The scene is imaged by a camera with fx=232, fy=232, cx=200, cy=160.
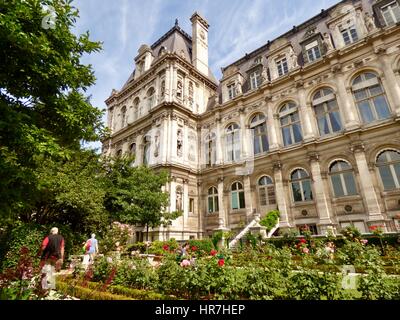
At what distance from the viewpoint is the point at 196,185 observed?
82.2 feet

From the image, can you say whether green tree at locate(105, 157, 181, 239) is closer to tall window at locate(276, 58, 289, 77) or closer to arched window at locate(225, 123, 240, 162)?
arched window at locate(225, 123, 240, 162)

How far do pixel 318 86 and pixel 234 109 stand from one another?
26.9 feet

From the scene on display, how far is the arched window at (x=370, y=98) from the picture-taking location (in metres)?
16.3

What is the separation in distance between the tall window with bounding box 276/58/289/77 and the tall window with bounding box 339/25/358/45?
4914mm

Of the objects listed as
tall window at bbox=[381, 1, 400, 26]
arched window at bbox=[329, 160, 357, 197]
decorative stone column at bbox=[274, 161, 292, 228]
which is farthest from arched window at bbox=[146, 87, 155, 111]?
tall window at bbox=[381, 1, 400, 26]

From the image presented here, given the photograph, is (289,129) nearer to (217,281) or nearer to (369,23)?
(369,23)

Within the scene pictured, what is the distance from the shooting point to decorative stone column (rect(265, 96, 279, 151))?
66.8 feet

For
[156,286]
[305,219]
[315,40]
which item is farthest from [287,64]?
[156,286]

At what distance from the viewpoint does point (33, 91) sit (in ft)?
24.0

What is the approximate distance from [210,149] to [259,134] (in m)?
5.83

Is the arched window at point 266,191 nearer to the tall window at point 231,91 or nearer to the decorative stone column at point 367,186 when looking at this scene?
the decorative stone column at point 367,186

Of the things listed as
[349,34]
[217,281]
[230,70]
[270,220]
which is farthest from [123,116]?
[217,281]
